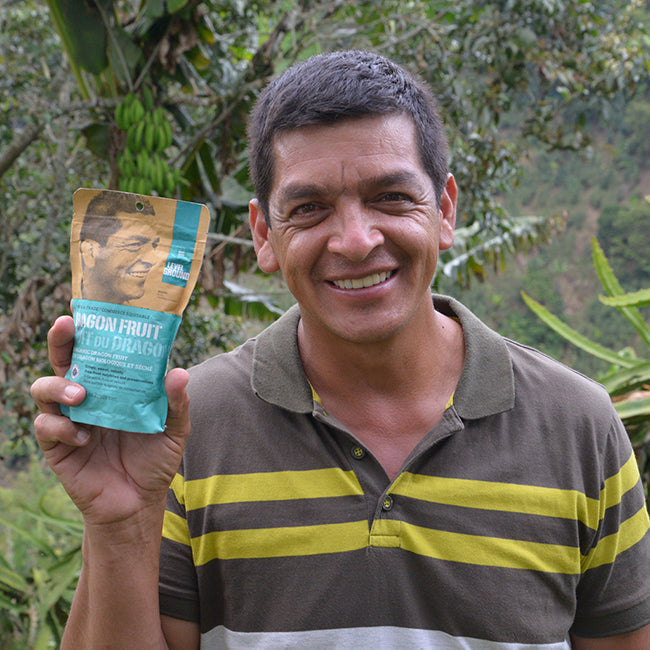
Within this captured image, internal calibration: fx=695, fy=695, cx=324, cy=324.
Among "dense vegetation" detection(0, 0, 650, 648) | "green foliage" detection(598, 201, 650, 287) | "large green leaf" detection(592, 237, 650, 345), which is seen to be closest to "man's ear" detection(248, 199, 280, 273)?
"large green leaf" detection(592, 237, 650, 345)

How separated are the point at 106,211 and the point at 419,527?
811 millimetres

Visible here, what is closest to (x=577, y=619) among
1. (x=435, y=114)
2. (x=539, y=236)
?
(x=435, y=114)

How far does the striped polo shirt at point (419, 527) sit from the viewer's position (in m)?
1.29

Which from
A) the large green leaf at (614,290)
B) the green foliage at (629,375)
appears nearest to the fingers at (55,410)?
the green foliage at (629,375)

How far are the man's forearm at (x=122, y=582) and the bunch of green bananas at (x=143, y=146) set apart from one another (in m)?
2.74

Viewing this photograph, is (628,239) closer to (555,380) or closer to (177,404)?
(555,380)

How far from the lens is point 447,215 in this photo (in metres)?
1.56

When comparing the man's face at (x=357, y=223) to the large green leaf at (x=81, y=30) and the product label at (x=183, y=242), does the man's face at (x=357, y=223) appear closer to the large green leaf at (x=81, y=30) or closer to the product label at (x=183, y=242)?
the product label at (x=183, y=242)

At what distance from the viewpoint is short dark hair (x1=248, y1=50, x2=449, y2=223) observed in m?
1.34

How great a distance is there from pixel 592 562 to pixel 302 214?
2.93 ft

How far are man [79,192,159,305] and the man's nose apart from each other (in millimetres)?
343

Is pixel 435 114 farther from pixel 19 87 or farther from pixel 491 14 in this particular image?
pixel 19 87

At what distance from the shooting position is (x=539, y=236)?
5848 mm

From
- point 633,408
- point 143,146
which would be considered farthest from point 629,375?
point 143,146
